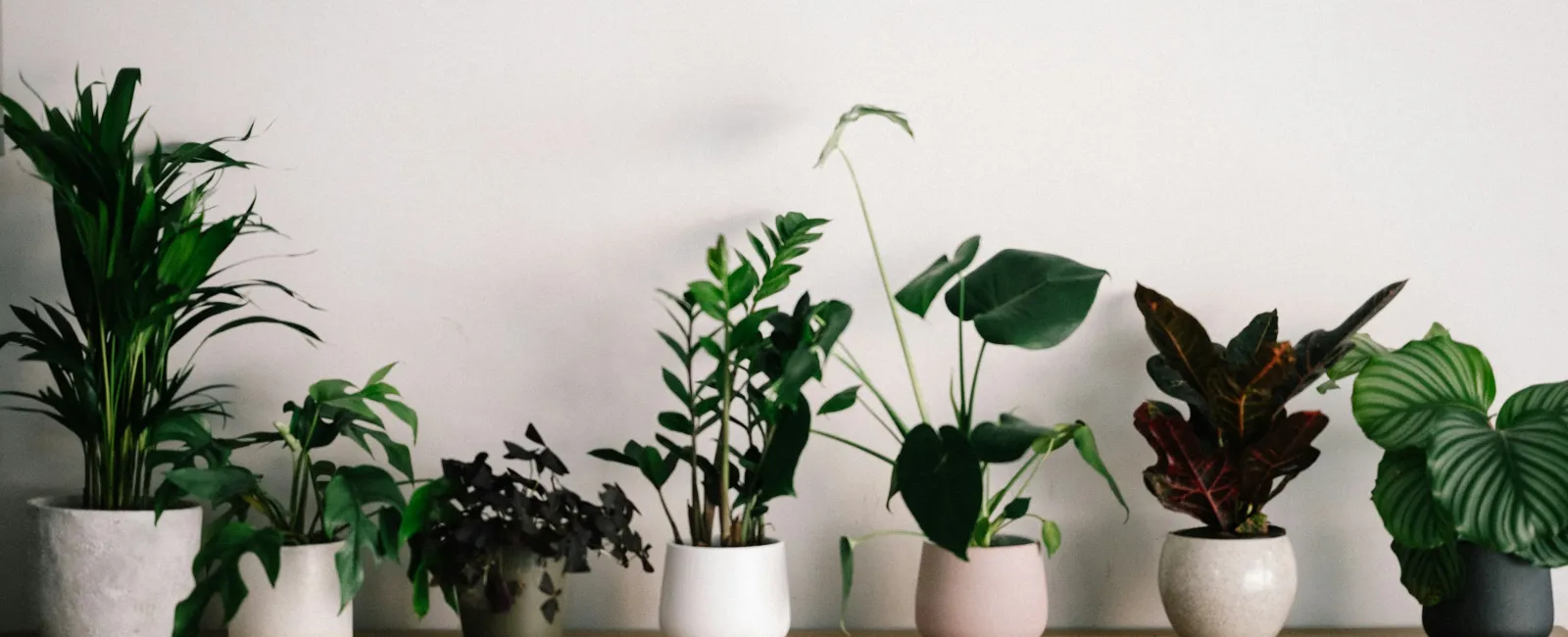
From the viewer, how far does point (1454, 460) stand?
1480mm

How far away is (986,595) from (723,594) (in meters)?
0.35

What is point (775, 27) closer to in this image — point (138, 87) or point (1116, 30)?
point (1116, 30)

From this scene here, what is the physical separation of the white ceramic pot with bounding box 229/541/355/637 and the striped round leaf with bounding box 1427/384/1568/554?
139cm

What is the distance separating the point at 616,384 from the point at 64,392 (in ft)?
2.44

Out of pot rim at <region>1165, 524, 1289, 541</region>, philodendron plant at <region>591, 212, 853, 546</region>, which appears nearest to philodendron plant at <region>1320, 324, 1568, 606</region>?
pot rim at <region>1165, 524, 1289, 541</region>

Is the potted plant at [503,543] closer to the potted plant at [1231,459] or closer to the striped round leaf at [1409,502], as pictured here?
the potted plant at [1231,459]

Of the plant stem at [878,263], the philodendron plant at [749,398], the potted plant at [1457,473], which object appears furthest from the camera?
the plant stem at [878,263]

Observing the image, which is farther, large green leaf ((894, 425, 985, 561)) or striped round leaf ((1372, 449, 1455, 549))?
striped round leaf ((1372, 449, 1455, 549))

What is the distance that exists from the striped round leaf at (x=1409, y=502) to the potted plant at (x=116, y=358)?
1454 mm

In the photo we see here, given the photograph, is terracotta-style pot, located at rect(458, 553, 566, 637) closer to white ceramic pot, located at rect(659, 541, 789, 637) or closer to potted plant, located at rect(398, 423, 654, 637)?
potted plant, located at rect(398, 423, 654, 637)

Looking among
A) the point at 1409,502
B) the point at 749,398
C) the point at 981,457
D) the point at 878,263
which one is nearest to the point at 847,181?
the point at 878,263

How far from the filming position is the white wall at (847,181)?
6.17ft

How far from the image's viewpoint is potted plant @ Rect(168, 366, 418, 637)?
1.44 metres

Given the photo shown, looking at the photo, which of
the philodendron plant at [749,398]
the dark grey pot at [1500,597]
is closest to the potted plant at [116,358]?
the philodendron plant at [749,398]
